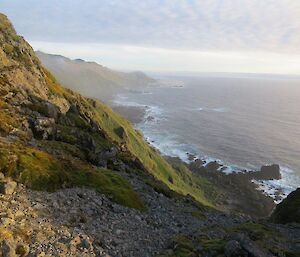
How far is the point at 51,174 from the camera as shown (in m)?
38.9

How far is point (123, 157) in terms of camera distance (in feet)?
254

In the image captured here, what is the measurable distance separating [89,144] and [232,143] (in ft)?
432

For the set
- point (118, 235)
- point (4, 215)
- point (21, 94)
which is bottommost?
point (118, 235)

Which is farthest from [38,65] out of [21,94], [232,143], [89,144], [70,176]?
[232,143]

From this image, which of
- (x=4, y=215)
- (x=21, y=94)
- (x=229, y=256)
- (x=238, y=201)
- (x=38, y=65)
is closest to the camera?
(x=4, y=215)

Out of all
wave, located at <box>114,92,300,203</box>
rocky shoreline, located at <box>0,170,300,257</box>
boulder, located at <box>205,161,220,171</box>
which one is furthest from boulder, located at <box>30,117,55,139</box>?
boulder, located at <box>205,161,220,171</box>

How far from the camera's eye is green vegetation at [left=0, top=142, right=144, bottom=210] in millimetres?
36125

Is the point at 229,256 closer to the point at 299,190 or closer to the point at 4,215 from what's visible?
the point at 4,215

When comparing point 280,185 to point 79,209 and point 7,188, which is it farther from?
point 7,188

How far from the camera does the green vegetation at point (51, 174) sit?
36125 mm

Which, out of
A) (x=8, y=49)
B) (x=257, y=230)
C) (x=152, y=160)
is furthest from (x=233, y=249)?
(x=152, y=160)

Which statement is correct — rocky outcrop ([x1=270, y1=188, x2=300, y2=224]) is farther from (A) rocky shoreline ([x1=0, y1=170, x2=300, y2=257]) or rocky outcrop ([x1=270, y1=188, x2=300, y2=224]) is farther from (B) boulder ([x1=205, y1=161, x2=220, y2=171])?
(B) boulder ([x1=205, y1=161, x2=220, y2=171])

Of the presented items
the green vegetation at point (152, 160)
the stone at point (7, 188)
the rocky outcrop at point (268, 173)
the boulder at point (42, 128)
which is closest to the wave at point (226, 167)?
the rocky outcrop at point (268, 173)

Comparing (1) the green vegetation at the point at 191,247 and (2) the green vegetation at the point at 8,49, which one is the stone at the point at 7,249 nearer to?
(1) the green vegetation at the point at 191,247
